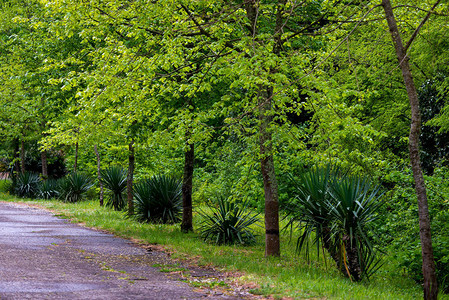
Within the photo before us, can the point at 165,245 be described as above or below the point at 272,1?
below

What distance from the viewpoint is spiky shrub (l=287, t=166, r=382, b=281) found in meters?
8.27

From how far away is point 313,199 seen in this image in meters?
8.90

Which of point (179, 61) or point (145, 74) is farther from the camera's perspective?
point (145, 74)

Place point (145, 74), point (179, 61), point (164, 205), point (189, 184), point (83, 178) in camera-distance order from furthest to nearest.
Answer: point (83, 178), point (164, 205), point (189, 184), point (145, 74), point (179, 61)

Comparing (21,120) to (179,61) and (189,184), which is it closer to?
(189,184)

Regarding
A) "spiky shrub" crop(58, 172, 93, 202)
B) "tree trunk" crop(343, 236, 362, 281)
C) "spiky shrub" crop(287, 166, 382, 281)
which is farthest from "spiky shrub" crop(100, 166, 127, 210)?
"tree trunk" crop(343, 236, 362, 281)

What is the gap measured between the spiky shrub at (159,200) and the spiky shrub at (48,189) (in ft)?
38.6

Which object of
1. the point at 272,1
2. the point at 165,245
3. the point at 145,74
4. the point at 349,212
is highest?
the point at 272,1

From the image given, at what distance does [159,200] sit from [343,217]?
797cm

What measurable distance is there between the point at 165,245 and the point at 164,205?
386 centimetres

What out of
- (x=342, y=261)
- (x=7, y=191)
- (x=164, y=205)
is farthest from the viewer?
(x=7, y=191)

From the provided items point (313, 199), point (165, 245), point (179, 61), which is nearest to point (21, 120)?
point (165, 245)

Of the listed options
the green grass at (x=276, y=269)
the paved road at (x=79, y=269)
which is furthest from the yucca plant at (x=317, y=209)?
the paved road at (x=79, y=269)

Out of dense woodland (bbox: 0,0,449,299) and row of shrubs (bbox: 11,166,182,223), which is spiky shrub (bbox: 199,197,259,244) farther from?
row of shrubs (bbox: 11,166,182,223)
